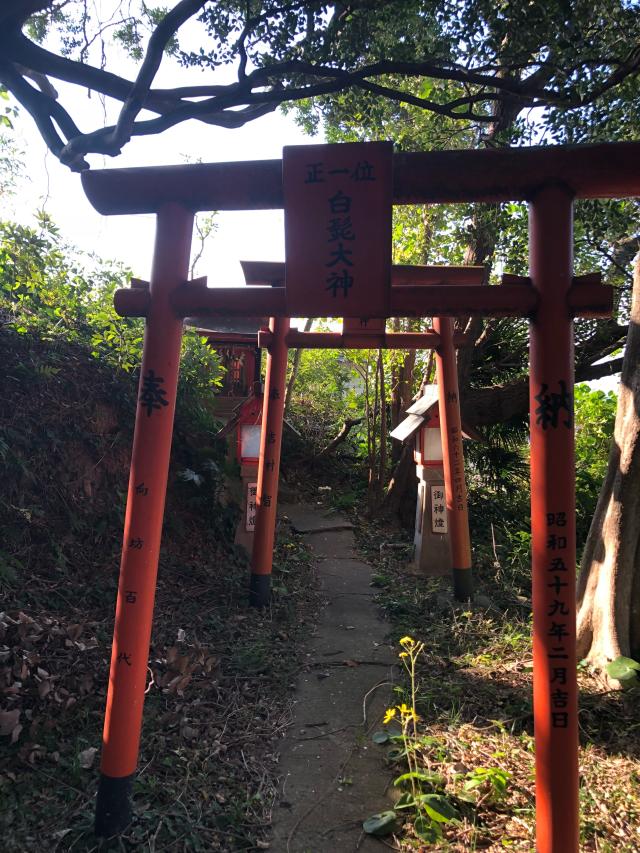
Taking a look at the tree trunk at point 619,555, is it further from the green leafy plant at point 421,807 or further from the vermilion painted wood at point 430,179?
the vermilion painted wood at point 430,179

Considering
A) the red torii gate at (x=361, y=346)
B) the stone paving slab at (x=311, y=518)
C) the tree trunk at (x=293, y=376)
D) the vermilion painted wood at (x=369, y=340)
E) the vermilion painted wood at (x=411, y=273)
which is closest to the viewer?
the vermilion painted wood at (x=411, y=273)

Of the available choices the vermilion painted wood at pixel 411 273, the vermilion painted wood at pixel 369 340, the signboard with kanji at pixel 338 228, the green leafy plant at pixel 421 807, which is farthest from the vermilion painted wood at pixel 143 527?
the vermilion painted wood at pixel 369 340

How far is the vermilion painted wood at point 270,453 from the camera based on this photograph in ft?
16.6

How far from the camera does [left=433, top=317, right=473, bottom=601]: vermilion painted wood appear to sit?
530 cm

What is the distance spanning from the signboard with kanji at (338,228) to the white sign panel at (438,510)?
406 cm

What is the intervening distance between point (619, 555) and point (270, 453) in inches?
117

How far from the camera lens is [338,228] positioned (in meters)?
2.34

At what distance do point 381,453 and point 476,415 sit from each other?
1.53 metres

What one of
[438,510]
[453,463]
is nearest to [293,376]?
[438,510]

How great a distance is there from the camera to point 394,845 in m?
2.24

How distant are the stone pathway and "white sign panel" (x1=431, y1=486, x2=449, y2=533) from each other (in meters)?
1.11

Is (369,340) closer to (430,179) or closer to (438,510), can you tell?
(438,510)

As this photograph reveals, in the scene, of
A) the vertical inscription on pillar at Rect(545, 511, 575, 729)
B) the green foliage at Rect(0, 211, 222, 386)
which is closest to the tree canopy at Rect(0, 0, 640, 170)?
the green foliage at Rect(0, 211, 222, 386)

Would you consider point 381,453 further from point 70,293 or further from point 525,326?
point 70,293
